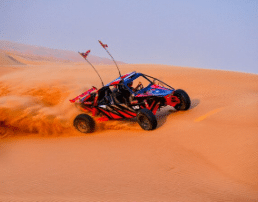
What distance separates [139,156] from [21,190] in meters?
2.22

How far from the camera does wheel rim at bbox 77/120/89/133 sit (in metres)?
6.81

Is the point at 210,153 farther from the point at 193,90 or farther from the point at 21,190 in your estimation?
the point at 193,90

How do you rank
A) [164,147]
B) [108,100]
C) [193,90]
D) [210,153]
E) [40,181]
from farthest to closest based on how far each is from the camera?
[193,90], [108,100], [164,147], [210,153], [40,181]

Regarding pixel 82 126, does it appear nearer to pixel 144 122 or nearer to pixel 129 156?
pixel 144 122

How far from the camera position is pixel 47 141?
21.6ft

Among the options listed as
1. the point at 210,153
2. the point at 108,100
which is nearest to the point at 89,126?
the point at 108,100

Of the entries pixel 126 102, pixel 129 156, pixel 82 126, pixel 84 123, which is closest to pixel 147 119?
A: pixel 126 102

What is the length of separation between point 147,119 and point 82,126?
6.53ft

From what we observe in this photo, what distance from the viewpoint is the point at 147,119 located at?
6.15 meters

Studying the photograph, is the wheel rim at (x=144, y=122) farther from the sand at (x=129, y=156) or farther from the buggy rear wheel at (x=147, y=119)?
the sand at (x=129, y=156)

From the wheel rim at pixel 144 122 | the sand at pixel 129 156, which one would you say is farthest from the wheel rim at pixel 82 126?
the wheel rim at pixel 144 122

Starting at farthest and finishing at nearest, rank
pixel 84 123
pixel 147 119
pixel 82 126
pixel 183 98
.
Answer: pixel 183 98 → pixel 82 126 → pixel 84 123 → pixel 147 119

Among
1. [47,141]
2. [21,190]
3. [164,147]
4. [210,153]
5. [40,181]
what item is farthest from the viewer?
[47,141]

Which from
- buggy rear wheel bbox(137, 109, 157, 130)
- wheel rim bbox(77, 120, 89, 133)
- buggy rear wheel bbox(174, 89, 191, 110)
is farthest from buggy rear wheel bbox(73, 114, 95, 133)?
buggy rear wheel bbox(174, 89, 191, 110)
